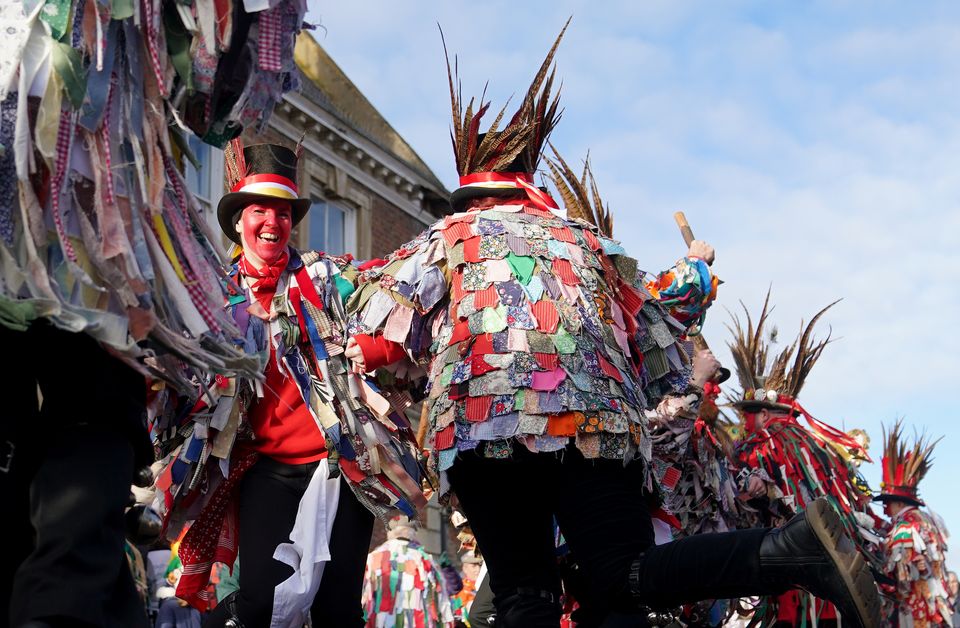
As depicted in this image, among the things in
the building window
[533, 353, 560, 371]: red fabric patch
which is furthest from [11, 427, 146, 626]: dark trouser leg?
the building window

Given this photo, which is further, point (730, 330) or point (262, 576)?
point (730, 330)

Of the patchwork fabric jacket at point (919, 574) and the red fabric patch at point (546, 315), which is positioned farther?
the patchwork fabric jacket at point (919, 574)

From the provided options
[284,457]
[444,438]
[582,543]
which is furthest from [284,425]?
[582,543]

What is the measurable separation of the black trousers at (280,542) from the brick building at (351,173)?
12979 mm

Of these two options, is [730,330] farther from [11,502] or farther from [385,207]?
[385,207]

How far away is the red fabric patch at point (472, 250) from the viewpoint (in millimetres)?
4297

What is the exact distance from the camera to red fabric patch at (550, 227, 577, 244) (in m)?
4.35

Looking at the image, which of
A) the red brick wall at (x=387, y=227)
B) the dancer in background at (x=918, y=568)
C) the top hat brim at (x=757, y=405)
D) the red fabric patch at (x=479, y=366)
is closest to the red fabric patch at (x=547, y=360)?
the red fabric patch at (x=479, y=366)

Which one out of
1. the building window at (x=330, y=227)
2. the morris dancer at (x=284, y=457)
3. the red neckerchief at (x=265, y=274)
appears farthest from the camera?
the building window at (x=330, y=227)

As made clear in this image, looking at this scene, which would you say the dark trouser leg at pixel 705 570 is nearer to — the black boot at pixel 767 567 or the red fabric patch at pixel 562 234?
the black boot at pixel 767 567

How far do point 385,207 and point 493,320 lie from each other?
1705 cm

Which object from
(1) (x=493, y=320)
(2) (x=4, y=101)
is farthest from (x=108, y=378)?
(1) (x=493, y=320)

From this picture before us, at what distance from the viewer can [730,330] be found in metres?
9.06

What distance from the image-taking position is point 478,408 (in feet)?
13.3
